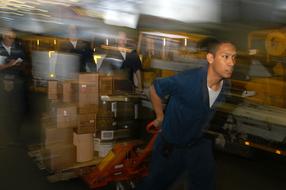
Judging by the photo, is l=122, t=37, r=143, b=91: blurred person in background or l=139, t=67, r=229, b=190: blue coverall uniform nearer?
A: l=139, t=67, r=229, b=190: blue coverall uniform

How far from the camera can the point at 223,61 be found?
2402 millimetres

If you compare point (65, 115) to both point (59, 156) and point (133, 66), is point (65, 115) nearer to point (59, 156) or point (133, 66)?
point (59, 156)

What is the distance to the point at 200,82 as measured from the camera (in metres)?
2.40

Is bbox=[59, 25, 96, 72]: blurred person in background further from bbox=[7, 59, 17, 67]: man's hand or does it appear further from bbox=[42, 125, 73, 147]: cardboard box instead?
bbox=[42, 125, 73, 147]: cardboard box

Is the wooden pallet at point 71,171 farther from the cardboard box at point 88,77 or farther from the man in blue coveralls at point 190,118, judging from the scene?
the man in blue coveralls at point 190,118

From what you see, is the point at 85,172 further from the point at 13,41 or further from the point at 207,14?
the point at 207,14

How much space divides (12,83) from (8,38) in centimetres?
62

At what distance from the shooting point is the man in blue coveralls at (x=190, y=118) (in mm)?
2395

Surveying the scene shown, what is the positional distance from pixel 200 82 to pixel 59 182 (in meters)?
2.08

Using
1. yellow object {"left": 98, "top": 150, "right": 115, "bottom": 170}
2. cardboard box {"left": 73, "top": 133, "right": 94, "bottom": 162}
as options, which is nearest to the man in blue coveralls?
yellow object {"left": 98, "top": 150, "right": 115, "bottom": 170}

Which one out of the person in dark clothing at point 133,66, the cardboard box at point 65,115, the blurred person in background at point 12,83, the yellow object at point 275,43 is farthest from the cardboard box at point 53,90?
the yellow object at point 275,43

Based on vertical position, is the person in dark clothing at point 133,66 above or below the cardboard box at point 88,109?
above

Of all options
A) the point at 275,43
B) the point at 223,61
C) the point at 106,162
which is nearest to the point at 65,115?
the point at 106,162

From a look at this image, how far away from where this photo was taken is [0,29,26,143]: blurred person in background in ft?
15.2
